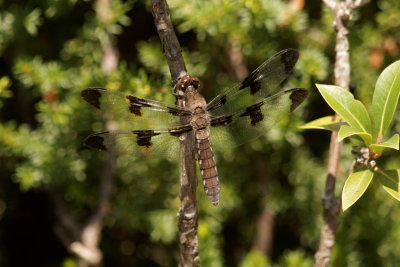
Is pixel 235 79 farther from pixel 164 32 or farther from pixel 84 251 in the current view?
pixel 84 251

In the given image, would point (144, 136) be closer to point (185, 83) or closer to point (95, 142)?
point (95, 142)

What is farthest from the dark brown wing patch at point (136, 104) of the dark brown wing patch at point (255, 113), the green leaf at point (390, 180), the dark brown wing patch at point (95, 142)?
the green leaf at point (390, 180)

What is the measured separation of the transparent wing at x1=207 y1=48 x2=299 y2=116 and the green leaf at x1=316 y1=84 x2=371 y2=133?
0.77 ft

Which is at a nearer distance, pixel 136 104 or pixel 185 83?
pixel 185 83

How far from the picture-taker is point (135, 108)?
110cm

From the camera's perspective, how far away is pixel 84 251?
53.9 inches

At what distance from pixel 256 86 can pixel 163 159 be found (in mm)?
455

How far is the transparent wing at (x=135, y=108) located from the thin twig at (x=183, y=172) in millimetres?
144

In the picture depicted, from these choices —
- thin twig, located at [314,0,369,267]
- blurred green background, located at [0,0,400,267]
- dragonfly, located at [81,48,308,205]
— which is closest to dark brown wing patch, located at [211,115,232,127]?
dragonfly, located at [81,48,308,205]

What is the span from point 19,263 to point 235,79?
111 cm

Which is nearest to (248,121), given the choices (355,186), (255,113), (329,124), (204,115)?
(255,113)

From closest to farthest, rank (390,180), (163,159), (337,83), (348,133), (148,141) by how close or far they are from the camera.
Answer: (348,133)
(390,180)
(337,83)
(148,141)
(163,159)

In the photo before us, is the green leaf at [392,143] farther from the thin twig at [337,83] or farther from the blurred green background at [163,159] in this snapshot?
the blurred green background at [163,159]

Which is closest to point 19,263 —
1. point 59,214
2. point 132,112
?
point 59,214
